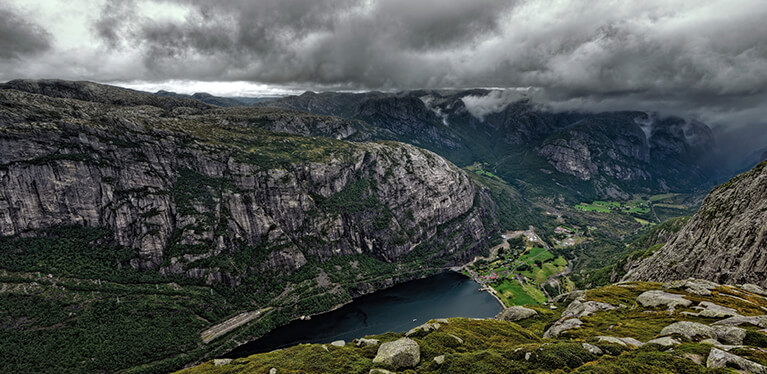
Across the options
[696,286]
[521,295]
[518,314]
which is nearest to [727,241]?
[696,286]

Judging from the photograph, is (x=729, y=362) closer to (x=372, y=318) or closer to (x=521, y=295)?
(x=372, y=318)

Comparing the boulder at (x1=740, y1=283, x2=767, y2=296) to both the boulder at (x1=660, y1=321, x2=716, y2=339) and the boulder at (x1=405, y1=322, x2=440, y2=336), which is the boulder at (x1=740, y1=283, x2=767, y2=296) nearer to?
the boulder at (x1=660, y1=321, x2=716, y2=339)

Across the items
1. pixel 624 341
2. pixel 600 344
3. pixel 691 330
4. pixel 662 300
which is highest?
pixel 600 344

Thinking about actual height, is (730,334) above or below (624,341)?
above

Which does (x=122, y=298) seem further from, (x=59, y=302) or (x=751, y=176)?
(x=751, y=176)

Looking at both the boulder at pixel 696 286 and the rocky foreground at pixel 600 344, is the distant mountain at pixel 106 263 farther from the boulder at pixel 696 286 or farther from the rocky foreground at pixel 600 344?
the boulder at pixel 696 286

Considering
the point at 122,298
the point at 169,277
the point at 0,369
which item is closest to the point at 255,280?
the point at 169,277
